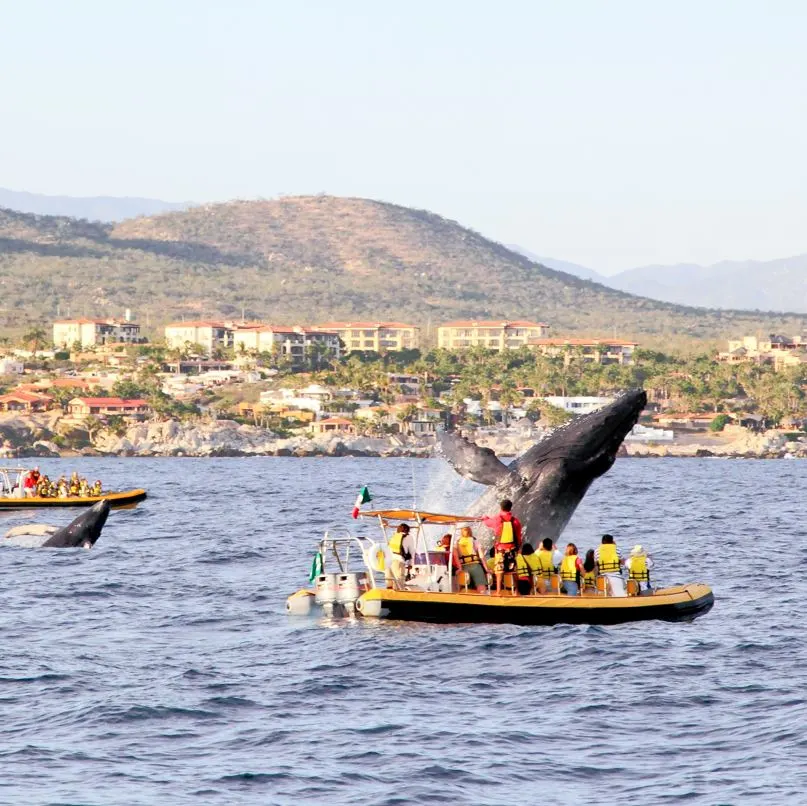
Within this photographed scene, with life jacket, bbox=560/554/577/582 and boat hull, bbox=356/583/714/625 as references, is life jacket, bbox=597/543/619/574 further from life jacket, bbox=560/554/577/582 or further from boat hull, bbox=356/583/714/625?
boat hull, bbox=356/583/714/625

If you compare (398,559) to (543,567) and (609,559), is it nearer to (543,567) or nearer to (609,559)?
(543,567)

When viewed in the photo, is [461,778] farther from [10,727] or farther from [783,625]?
[783,625]

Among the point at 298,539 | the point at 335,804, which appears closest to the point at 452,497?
the point at 298,539

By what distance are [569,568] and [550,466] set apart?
13.2 feet

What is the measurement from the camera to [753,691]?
27.3 m

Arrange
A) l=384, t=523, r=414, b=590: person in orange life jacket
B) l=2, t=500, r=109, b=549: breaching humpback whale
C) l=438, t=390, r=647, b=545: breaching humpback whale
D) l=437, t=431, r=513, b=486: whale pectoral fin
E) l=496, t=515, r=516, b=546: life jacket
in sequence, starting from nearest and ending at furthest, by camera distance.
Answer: l=496, t=515, r=516, b=546: life jacket
l=384, t=523, r=414, b=590: person in orange life jacket
l=437, t=431, r=513, b=486: whale pectoral fin
l=438, t=390, r=647, b=545: breaching humpback whale
l=2, t=500, r=109, b=549: breaching humpback whale

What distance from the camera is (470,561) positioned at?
32.9m

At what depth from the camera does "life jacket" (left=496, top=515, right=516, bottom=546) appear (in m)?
32.1

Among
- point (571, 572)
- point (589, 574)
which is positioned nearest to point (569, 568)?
point (571, 572)

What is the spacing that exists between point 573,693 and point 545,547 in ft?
18.9

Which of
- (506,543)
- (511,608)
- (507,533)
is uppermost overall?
(507,533)

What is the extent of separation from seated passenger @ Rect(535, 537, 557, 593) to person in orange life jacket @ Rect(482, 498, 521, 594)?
511 millimetres

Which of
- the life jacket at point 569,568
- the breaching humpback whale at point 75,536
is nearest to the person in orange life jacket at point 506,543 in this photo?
the life jacket at point 569,568

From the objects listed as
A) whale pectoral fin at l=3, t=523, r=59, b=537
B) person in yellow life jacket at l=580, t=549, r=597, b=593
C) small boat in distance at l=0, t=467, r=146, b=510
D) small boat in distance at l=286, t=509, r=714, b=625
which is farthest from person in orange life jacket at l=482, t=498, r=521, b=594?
small boat in distance at l=0, t=467, r=146, b=510
